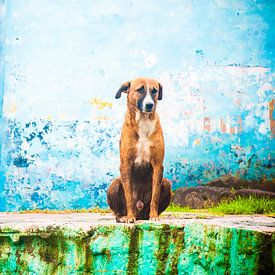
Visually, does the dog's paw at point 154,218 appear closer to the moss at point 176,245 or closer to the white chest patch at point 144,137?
the moss at point 176,245

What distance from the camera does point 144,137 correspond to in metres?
3.87

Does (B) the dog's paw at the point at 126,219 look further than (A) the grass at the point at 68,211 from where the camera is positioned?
No

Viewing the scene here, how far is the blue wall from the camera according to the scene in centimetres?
625

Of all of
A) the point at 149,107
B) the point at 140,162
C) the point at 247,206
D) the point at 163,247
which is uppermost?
the point at 149,107

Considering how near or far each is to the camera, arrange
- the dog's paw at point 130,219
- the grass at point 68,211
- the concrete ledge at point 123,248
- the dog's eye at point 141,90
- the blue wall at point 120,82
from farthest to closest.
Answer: the blue wall at point 120,82 < the grass at point 68,211 < the dog's eye at point 141,90 < the dog's paw at point 130,219 < the concrete ledge at point 123,248

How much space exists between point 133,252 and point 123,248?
79 millimetres

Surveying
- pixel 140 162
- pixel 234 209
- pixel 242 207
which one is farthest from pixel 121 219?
pixel 242 207

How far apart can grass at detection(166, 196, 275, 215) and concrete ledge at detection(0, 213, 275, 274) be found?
1.73 metres

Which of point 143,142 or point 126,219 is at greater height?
point 143,142

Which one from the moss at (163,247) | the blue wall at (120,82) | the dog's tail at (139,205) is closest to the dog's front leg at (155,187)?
the dog's tail at (139,205)

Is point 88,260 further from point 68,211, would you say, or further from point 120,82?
point 120,82

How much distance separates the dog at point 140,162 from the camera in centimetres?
384

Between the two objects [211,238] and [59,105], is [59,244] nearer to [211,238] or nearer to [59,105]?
[211,238]

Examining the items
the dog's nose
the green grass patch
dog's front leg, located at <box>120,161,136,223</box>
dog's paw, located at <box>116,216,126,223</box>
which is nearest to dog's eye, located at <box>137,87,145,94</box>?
the dog's nose
